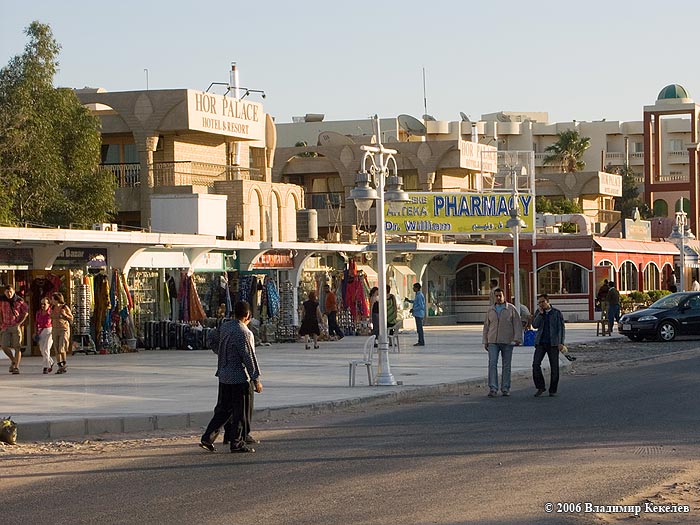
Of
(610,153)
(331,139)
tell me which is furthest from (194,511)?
(610,153)

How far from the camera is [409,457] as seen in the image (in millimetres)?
13266

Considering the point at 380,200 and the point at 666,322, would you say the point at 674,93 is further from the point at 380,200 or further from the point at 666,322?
the point at 380,200

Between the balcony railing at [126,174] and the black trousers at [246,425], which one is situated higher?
the balcony railing at [126,174]

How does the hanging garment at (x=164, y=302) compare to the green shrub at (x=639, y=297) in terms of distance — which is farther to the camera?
the green shrub at (x=639, y=297)

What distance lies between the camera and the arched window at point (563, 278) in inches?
2130

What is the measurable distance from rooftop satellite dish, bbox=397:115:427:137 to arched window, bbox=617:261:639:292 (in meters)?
23.0

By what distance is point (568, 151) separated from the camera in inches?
4456

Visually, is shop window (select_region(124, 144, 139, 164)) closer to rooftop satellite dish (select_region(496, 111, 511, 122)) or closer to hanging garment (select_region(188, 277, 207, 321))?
hanging garment (select_region(188, 277, 207, 321))

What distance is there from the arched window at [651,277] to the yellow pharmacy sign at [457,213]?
31.8 feet

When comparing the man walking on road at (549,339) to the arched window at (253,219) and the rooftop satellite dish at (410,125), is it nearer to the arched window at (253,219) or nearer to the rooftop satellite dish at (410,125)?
the arched window at (253,219)

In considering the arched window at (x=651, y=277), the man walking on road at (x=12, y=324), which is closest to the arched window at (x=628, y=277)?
the arched window at (x=651, y=277)

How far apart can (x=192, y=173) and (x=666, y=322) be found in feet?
61.9

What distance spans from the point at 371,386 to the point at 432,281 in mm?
32733

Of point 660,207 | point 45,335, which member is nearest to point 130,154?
point 45,335
